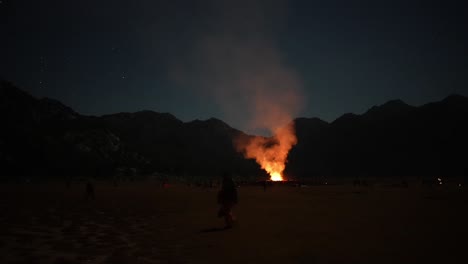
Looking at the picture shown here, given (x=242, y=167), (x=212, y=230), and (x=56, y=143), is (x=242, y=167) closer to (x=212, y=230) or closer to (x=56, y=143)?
Result: (x=56, y=143)

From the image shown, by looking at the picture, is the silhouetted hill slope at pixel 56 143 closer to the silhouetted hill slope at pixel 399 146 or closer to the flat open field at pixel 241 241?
the silhouetted hill slope at pixel 399 146

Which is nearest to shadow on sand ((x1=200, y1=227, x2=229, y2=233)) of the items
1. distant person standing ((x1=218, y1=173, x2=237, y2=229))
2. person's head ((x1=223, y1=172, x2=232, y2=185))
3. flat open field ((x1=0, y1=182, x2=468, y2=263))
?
flat open field ((x1=0, y1=182, x2=468, y2=263))

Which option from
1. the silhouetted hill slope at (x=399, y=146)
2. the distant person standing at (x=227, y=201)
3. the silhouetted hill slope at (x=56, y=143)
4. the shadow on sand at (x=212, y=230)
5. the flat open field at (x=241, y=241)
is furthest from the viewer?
the silhouetted hill slope at (x=399, y=146)

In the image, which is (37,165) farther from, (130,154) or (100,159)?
(130,154)


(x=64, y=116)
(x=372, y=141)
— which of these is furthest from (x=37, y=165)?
(x=372, y=141)

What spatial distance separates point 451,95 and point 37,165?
182 meters

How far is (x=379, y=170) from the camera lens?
157m

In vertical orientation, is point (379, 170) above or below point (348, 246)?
above

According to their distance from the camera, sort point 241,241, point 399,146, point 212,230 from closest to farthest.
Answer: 1. point 241,241
2. point 212,230
3. point 399,146

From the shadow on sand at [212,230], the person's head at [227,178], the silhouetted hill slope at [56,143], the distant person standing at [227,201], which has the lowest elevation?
the shadow on sand at [212,230]

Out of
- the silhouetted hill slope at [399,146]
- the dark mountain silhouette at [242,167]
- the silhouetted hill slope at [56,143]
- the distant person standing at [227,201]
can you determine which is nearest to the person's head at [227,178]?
the distant person standing at [227,201]

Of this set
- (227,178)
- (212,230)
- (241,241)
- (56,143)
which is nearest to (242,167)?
(56,143)

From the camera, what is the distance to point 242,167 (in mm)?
199875

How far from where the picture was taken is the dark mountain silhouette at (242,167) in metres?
120
